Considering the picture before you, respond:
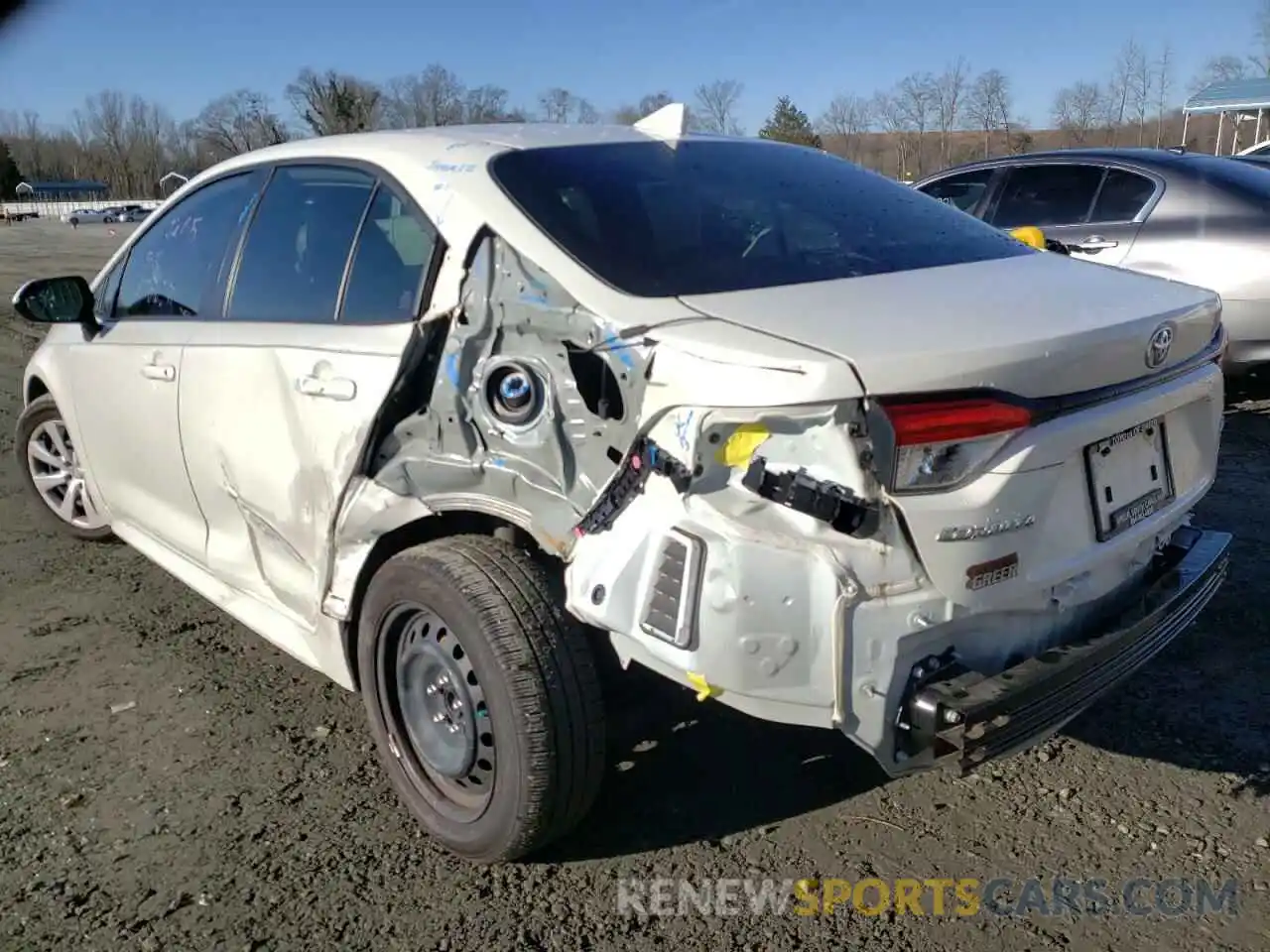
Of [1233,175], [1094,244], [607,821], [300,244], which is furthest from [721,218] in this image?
[1233,175]

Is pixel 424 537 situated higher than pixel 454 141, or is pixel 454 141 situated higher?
pixel 454 141

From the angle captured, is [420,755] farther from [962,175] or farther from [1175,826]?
[962,175]

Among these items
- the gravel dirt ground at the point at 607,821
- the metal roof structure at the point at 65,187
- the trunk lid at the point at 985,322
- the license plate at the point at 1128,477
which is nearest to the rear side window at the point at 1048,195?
the gravel dirt ground at the point at 607,821

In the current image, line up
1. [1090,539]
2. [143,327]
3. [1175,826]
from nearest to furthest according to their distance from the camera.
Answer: [1090,539]
[1175,826]
[143,327]

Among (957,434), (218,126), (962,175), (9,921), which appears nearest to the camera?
(957,434)

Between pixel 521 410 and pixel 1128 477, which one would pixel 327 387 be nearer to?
pixel 521 410

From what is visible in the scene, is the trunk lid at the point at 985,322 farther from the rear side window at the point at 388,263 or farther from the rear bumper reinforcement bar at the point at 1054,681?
the rear side window at the point at 388,263

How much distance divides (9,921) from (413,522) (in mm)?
1309

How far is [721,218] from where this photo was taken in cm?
280

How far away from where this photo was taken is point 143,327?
3.73 m

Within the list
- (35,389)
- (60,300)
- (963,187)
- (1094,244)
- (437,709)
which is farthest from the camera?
(963,187)

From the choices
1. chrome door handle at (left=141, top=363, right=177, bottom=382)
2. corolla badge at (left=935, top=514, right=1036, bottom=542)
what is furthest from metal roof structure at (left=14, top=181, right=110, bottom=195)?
corolla badge at (left=935, top=514, right=1036, bottom=542)

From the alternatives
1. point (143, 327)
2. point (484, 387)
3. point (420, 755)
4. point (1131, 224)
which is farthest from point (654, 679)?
point (1131, 224)

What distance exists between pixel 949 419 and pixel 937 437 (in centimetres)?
4
